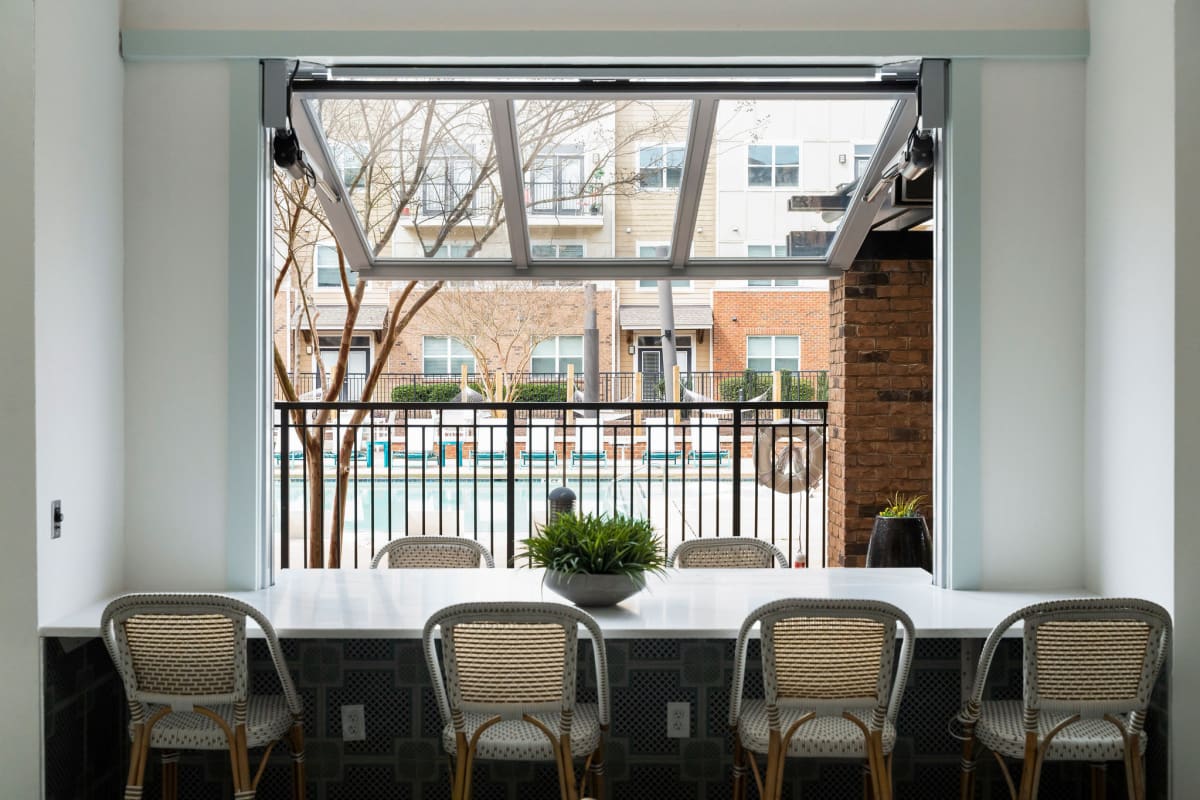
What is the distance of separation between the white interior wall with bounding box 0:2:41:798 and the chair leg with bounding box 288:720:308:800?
0.66 metres

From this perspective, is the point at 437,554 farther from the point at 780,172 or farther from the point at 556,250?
the point at 780,172

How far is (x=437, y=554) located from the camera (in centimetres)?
372

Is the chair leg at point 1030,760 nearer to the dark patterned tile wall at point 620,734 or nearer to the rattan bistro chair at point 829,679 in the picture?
the rattan bistro chair at point 829,679

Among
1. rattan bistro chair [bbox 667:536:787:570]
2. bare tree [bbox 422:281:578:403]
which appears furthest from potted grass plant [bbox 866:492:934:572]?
bare tree [bbox 422:281:578:403]

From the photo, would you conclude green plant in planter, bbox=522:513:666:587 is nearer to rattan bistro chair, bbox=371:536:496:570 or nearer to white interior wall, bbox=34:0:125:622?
A: rattan bistro chair, bbox=371:536:496:570

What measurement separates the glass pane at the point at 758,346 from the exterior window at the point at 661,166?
11.0m

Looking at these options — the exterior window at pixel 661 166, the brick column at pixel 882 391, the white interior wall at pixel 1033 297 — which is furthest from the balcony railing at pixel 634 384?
the white interior wall at pixel 1033 297

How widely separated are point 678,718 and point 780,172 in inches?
80.5

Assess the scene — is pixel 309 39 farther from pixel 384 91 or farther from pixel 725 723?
pixel 725 723

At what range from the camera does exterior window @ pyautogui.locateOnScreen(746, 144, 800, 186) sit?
370cm

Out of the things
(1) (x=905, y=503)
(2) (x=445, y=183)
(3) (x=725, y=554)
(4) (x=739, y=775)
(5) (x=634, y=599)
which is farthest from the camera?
(1) (x=905, y=503)

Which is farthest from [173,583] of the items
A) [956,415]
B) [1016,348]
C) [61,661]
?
[1016,348]

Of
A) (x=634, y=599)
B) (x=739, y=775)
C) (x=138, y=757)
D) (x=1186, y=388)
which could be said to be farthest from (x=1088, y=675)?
(x=138, y=757)

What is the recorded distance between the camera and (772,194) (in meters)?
4.02
